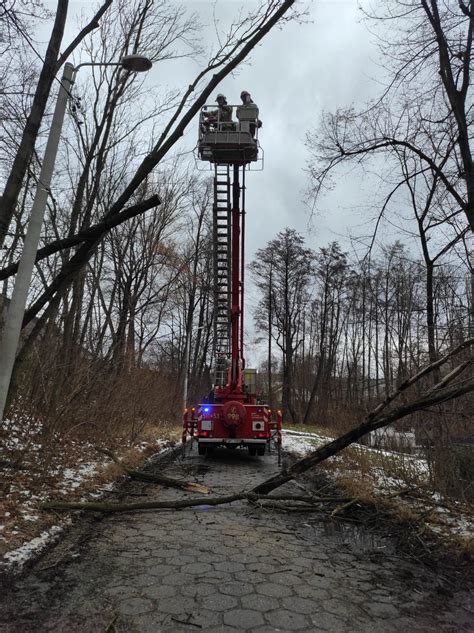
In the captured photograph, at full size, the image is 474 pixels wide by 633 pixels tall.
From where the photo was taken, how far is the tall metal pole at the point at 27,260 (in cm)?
578

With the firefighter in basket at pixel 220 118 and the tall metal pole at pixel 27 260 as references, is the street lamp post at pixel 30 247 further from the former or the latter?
the firefighter in basket at pixel 220 118

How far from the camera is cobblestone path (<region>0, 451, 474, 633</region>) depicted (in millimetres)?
3713

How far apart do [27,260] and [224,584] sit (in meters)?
4.24

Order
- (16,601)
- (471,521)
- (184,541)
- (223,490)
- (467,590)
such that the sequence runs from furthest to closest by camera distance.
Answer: (223,490)
(471,521)
(184,541)
(467,590)
(16,601)

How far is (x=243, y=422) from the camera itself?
41.6 ft

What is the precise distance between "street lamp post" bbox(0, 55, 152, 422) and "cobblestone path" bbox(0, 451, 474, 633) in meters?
2.15

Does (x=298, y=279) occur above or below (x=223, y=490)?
above

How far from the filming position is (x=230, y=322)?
14.3 metres

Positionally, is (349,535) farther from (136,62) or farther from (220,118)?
(220,118)

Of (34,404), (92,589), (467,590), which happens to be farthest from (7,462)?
(467,590)

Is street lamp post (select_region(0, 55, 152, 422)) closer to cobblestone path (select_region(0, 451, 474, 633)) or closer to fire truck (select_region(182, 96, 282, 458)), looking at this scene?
cobblestone path (select_region(0, 451, 474, 633))

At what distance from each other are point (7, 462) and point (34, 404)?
1.91 m

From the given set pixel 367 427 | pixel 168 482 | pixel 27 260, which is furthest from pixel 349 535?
pixel 27 260

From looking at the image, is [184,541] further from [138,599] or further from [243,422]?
[243,422]
